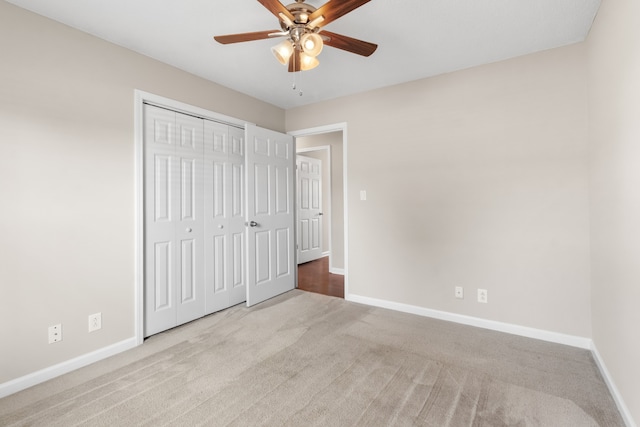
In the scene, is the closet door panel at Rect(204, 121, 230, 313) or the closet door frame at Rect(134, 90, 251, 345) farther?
the closet door panel at Rect(204, 121, 230, 313)

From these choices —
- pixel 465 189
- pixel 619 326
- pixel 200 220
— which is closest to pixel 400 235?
pixel 465 189

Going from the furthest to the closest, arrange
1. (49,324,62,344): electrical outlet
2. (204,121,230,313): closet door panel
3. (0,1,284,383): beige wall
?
(204,121,230,313): closet door panel → (49,324,62,344): electrical outlet → (0,1,284,383): beige wall

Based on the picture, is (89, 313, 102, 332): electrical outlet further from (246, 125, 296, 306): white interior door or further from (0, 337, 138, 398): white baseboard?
(246, 125, 296, 306): white interior door

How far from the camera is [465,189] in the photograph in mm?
2787

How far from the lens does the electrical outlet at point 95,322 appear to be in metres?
2.21

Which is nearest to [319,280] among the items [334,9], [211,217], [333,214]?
[333,214]

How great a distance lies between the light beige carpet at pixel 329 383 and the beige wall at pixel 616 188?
31 cm

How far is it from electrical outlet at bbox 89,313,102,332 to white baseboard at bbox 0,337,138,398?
0.17 metres

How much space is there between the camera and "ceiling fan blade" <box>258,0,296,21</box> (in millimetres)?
1483

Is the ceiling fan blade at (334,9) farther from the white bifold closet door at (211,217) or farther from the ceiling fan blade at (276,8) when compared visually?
the white bifold closet door at (211,217)

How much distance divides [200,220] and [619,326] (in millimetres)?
3225

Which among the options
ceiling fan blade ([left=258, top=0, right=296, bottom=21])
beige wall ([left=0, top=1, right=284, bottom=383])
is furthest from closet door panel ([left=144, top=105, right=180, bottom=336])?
ceiling fan blade ([left=258, top=0, right=296, bottom=21])

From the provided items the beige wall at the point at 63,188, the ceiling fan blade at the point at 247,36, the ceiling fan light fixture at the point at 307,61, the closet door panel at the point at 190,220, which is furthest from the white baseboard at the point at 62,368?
the ceiling fan light fixture at the point at 307,61

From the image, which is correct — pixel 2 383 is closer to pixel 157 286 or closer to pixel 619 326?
pixel 157 286
